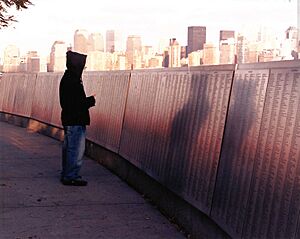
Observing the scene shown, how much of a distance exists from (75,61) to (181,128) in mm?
2764

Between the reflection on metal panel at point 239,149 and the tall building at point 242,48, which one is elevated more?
the tall building at point 242,48

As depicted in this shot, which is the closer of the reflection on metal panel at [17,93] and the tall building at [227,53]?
the reflection on metal panel at [17,93]

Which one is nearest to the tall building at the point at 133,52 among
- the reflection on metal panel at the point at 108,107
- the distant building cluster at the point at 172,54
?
the distant building cluster at the point at 172,54

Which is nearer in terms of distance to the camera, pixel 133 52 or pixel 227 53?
pixel 227 53

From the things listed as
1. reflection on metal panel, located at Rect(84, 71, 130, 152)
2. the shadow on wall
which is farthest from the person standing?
the shadow on wall

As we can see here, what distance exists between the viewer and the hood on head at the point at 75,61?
8.71m

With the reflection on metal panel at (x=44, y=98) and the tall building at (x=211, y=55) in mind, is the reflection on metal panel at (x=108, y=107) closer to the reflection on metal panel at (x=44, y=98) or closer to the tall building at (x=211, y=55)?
the reflection on metal panel at (x=44, y=98)

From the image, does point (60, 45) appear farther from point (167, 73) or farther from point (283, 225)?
point (283, 225)

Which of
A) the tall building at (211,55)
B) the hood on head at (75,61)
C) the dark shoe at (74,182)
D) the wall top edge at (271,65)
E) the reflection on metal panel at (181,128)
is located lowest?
the dark shoe at (74,182)

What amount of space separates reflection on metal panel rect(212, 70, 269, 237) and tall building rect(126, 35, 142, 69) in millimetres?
17982

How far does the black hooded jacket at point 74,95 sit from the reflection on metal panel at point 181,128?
0.70m

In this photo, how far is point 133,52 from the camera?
2891 centimetres

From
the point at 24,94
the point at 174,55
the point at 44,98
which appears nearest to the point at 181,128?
the point at 44,98

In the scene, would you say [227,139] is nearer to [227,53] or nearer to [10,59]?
[227,53]
